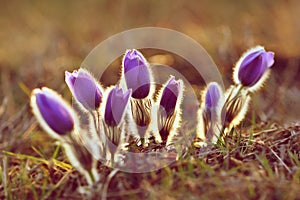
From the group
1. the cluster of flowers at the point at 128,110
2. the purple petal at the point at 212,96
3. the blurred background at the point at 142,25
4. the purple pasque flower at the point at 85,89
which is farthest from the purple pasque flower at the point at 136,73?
the blurred background at the point at 142,25

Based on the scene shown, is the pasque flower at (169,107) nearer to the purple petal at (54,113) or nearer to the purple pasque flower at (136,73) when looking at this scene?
the purple pasque flower at (136,73)

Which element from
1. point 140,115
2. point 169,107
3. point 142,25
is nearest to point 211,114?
point 169,107

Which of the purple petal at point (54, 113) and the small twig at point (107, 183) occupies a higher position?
the purple petal at point (54, 113)

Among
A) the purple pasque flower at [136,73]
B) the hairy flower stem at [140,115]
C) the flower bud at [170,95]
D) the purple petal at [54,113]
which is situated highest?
the purple pasque flower at [136,73]

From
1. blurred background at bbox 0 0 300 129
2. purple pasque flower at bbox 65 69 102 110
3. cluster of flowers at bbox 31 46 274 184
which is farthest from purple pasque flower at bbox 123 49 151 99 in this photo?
blurred background at bbox 0 0 300 129

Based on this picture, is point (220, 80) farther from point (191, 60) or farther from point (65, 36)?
point (65, 36)

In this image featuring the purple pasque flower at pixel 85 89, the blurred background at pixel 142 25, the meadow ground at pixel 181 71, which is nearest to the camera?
the meadow ground at pixel 181 71
